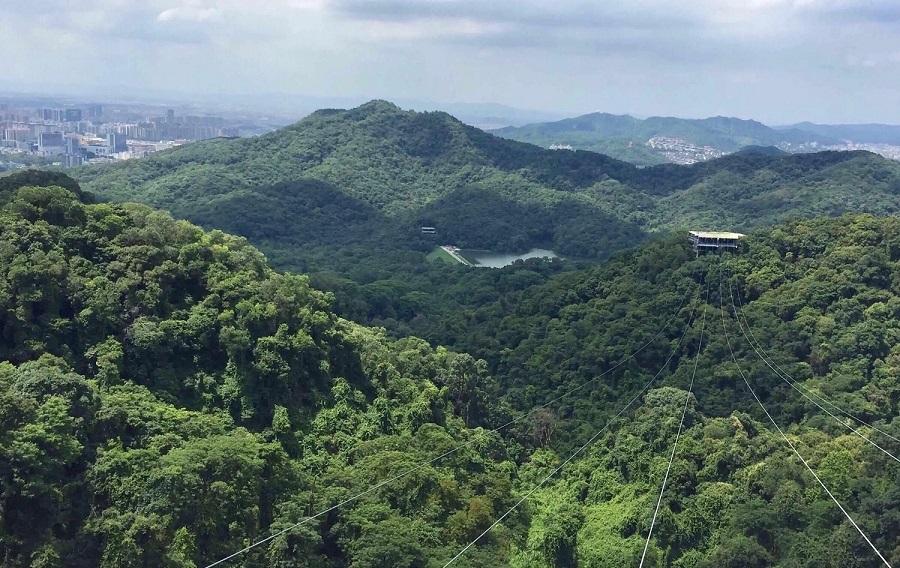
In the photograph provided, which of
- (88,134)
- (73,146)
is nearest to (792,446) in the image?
(73,146)

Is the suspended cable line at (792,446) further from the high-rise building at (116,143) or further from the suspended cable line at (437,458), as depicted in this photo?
the high-rise building at (116,143)

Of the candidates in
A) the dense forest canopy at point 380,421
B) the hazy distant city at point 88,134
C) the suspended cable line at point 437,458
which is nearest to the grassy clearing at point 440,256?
the suspended cable line at point 437,458

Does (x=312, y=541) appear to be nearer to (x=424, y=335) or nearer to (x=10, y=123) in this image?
(x=424, y=335)

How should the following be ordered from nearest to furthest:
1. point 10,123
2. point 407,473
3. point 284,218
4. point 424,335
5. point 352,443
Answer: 1. point 407,473
2. point 352,443
3. point 424,335
4. point 284,218
5. point 10,123

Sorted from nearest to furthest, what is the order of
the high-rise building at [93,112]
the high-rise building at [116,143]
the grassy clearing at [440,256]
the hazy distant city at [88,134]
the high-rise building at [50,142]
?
the grassy clearing at [440,256]
the hazy distant city at [88,134]
the high-rise building at [50,142]
the high-rise building at [116,143]
the high-rise building at [93,112]

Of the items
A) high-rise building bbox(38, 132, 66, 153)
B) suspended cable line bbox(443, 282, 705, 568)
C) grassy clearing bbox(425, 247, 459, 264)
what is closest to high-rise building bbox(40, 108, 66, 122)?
high-rise building bbox(38, 132, 66, 153)

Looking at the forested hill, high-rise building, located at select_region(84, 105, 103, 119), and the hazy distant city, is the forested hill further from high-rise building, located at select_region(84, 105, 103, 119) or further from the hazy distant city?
high-rise building, located at select_region(84, 105, 103, 119)

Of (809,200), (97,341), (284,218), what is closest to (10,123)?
(284,218)
